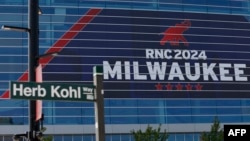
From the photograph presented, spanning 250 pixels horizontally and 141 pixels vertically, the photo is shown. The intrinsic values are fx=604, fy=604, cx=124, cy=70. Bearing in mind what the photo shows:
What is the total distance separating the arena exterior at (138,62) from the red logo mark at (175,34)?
5.4 inches

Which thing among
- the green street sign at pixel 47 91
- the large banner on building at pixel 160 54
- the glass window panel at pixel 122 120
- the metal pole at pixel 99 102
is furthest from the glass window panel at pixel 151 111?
the green street sign at pixel 47 91

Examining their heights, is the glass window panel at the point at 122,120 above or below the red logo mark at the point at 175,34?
below

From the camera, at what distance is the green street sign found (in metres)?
13.0

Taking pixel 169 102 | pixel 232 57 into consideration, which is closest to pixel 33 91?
pixel 169 102

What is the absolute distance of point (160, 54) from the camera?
81.2m

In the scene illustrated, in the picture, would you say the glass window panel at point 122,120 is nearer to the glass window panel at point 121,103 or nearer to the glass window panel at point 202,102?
the glass window panel at point 121,103

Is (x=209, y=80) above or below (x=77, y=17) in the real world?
below

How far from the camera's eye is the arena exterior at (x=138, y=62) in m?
74.9

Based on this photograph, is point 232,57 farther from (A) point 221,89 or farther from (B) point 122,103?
(B) point 122,103

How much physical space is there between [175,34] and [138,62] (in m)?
6.91

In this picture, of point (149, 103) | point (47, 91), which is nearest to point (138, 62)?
point (149, 103)

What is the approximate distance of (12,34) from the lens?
76.7 metres

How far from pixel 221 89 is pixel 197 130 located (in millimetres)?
7235

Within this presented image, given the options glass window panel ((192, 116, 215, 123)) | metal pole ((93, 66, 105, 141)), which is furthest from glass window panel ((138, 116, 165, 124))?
metal pole ((93, 66, 105, 141))
